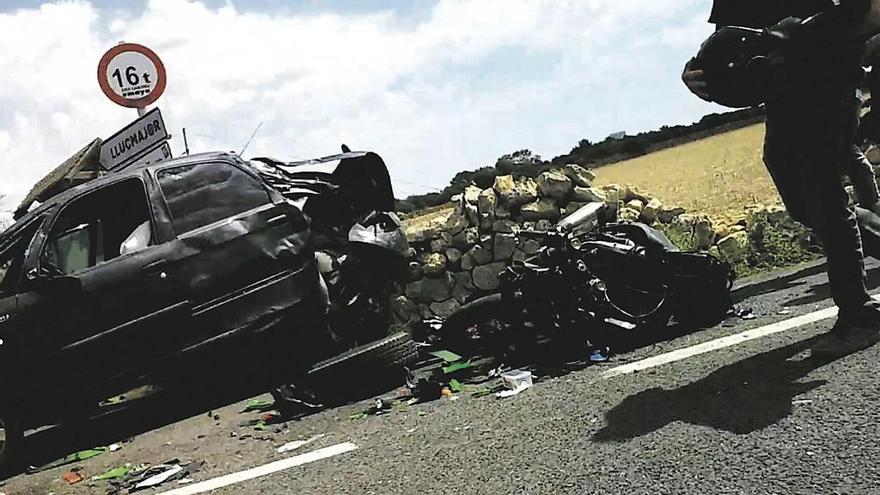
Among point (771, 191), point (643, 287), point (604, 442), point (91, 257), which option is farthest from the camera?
point (771, 191)

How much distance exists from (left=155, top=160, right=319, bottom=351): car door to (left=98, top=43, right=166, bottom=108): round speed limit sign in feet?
7.23

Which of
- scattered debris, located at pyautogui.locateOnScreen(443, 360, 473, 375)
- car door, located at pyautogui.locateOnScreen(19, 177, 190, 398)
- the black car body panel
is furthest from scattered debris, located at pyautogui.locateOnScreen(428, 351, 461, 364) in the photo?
car door, located at pyautogui.locateOnScreen(19, 177, 190, 398)

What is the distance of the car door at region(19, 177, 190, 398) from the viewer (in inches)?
230

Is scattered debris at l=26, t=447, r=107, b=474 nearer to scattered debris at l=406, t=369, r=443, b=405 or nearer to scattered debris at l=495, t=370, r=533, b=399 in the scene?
scattered debris at l=406, t=369, r=443, b=405

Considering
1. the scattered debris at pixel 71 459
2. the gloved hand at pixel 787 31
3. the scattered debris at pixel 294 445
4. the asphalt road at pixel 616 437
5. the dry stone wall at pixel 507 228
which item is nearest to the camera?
the asphalt road at pixel 616 437

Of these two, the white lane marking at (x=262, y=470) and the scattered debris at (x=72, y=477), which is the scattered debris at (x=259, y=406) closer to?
the scattered debris at (x=72, y=477)

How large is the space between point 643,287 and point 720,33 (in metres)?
1.93

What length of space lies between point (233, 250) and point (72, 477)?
5.60ft

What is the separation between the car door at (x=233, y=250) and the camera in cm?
609

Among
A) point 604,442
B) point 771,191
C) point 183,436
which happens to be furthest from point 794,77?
point 771,191

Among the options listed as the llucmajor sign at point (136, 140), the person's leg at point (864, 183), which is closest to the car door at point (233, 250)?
the llucmajor sign at point (136, 140)

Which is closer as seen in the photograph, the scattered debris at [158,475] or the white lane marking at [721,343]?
the scattered debris at [158,475]

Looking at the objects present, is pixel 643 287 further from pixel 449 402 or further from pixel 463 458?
pixel 463 458

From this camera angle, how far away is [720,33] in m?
4.25
